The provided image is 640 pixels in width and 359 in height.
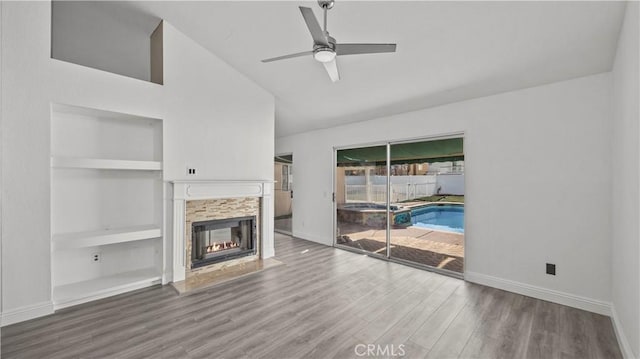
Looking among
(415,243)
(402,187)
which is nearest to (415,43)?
(402,187)

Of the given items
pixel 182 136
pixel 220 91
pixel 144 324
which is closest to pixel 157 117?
pixel 182 136

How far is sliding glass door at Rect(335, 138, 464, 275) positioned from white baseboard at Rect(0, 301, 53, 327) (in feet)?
14.4

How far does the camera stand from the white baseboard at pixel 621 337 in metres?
2.01

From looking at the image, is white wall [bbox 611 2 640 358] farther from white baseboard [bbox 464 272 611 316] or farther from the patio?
the patio

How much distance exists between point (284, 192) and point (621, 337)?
6692mm

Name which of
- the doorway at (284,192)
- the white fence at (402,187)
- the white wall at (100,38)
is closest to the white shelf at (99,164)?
the white wall at (100,38)

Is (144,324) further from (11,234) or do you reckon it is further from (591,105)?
(591,105)

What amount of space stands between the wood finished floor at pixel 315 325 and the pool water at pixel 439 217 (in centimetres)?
107

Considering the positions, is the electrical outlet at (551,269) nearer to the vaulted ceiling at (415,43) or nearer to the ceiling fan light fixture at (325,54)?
the vaulted ceiling at (415,43)

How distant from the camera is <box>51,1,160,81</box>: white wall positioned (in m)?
3.54

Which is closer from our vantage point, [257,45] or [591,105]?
[591,105]

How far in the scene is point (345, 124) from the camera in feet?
17.7

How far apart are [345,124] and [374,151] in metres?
0.87

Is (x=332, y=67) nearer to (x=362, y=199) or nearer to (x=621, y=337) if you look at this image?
(x=362, y=199)
